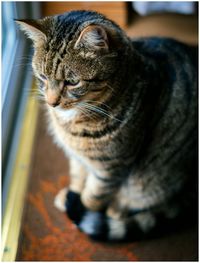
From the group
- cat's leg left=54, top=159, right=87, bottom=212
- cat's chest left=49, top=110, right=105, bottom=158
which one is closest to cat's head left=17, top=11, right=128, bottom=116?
cat's chest left=49, top=110, right=105, bottom=158

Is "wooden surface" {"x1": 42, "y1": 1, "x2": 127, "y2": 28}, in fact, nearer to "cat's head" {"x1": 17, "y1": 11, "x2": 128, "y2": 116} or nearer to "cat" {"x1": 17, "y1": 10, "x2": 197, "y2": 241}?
"cat" {"x1": 17, "y1": 10, "x2": 197, "y2": 241}

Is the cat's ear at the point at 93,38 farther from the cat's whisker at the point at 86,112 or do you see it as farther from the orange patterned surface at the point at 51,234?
the orange patterned surface at the point at 51,234

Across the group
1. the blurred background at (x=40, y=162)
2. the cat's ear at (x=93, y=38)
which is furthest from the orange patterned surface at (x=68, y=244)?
the cat's ear at (x=93, y=38)

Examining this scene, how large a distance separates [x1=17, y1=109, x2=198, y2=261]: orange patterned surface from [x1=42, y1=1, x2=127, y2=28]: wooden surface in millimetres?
896

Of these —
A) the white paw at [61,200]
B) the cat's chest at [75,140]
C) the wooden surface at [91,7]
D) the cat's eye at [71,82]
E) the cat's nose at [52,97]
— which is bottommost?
the white paw at [61,200]

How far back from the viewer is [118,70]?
3.66ft

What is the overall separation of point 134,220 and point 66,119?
44cm

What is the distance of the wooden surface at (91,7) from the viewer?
193 centimetres

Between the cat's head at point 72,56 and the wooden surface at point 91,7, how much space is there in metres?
0.87

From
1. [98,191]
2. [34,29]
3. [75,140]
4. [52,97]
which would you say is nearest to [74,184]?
[98,191]

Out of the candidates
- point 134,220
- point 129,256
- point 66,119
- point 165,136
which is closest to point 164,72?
point 165,136

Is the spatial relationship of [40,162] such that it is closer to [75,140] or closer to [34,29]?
[75,140]

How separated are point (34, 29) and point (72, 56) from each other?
117 mm

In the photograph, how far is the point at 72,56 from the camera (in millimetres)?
1030
